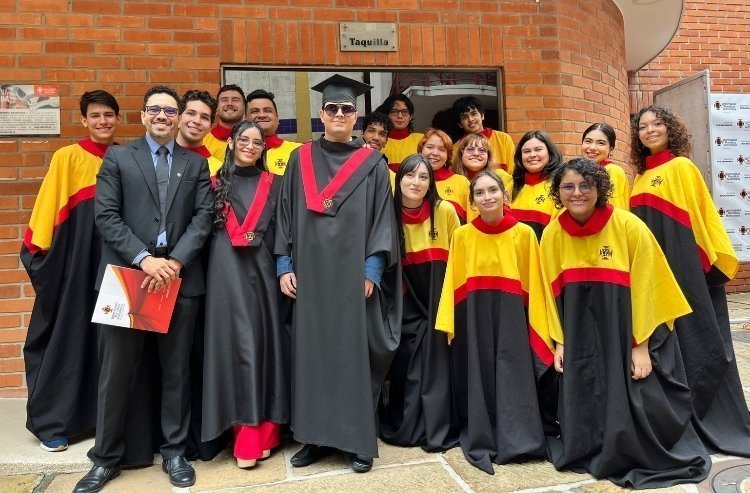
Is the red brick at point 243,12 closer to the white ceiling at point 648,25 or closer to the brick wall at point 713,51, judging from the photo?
the white ceiling at point 648,25

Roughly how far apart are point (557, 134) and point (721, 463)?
9.88ft

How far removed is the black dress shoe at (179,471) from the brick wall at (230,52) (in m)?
1.96

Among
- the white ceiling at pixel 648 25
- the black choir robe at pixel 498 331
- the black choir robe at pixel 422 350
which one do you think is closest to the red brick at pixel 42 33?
the black choir robe at pixel 422 350

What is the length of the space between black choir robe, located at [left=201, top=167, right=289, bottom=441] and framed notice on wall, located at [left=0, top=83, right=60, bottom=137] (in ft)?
6.55

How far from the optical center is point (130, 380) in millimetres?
3197

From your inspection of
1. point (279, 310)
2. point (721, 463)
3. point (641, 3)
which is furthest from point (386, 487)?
point (641, 3)

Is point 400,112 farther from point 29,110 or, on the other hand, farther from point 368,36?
point 29,110

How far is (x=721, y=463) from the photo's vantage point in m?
3.22

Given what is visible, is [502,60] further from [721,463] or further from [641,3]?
[721,463]

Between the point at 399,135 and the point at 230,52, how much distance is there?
164cm

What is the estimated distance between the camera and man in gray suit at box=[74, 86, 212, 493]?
308cm

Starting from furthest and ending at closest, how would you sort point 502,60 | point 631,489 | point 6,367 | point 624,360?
point 502,60
point 6,367
point 624,360
point 631,489

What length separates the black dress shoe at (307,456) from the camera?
3279 millimetres

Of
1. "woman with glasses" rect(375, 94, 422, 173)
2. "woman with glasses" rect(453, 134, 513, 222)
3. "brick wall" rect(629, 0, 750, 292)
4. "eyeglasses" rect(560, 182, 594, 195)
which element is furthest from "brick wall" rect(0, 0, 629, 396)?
"brick wall" rect(629, 0, 750, 292)
